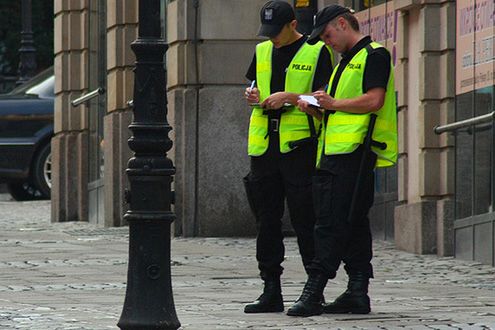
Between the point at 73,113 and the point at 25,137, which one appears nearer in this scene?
the point at 73,113

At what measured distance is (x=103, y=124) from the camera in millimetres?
20625

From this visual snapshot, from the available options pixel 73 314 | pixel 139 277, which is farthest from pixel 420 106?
pixel 139 277

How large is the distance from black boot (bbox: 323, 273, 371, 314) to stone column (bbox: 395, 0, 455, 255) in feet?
16.8

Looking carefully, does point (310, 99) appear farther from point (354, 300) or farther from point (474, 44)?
point (474, 44)

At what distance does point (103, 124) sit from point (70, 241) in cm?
354

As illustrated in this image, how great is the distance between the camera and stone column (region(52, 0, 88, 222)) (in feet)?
71.3

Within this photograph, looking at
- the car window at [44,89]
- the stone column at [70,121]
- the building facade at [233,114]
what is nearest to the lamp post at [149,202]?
the building facade at [233,114]

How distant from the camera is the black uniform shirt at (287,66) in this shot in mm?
9844

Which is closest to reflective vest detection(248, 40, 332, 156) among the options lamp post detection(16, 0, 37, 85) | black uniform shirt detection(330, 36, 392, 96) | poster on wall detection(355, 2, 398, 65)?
black uniform shirt detection(330, 36, 392, 96)

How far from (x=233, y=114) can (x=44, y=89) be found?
8543 millimetres

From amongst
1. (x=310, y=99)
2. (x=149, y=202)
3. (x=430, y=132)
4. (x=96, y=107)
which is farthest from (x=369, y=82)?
(x=96, y=107)

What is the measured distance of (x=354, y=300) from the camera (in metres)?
9.66

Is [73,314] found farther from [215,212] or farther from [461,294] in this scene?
[215,212]

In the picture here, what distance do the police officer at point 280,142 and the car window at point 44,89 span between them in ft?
50.7
